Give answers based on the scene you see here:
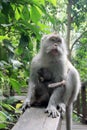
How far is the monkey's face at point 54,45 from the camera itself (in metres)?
2.70

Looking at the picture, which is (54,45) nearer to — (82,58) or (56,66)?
(56,66)

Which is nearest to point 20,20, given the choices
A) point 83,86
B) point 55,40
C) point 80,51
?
point 55,40

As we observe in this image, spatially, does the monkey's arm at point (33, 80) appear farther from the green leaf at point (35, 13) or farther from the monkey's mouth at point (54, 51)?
the green leaf at point (35, 13)

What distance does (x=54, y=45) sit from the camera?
8.86ft

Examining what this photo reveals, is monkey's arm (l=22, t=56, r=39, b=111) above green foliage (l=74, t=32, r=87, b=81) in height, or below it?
below

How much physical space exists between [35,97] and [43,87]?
12 centimetres

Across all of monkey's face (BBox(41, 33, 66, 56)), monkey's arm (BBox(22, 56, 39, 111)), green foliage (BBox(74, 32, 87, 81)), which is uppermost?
green foliage (BBox(74, 32, 87, 81))

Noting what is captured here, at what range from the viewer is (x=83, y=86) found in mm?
6211

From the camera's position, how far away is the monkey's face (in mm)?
2701

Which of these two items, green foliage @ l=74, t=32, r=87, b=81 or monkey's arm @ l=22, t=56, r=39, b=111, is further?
green foliage @ l=74, t=32, r=87, b=81

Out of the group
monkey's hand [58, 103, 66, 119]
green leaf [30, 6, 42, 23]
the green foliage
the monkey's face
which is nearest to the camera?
green leaf [30, 6, 42, 23]

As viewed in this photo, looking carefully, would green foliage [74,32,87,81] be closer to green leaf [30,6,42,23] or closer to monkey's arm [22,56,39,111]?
monkey's arm [22,56,39,111]

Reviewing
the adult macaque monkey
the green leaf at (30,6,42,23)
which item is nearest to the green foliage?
the adult macaque monkey

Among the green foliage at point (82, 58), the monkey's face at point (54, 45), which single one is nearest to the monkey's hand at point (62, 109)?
the monkey's face at point (54, 45)
